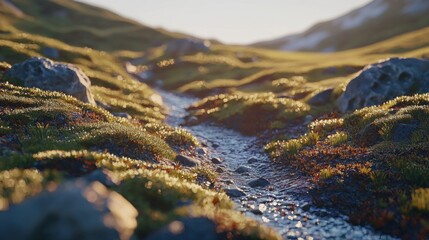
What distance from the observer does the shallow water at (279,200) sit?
11648 mm

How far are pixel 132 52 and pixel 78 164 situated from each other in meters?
75.0

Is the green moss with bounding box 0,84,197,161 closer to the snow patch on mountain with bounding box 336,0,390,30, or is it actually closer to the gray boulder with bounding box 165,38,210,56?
the gray boulder with bounding box 165,38,210,56

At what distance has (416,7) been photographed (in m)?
123

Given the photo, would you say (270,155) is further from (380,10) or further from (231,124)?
(380,10)

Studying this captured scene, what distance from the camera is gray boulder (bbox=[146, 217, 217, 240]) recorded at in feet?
28.0

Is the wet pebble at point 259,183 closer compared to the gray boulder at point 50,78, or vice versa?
the wet pebble at point 259,183

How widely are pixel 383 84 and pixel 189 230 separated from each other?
77.5 feet

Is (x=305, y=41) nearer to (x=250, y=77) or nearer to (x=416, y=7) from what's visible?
(x=416, y=7)

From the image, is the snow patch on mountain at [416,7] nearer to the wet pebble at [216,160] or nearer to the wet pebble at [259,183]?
the wet pebble at [216,160]

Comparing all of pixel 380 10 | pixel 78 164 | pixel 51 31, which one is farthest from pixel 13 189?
pixel 380 10

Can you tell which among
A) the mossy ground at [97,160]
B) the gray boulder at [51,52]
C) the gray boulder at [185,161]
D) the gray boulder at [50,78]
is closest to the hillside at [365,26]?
the gray boulder at [51,52]

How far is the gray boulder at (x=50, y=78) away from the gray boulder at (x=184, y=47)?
2031 inches

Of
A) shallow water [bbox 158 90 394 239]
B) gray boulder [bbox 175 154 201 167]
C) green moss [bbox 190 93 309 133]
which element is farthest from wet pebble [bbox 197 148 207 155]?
green moss [bbox 190 93 309 133]

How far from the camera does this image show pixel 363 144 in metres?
18.3
